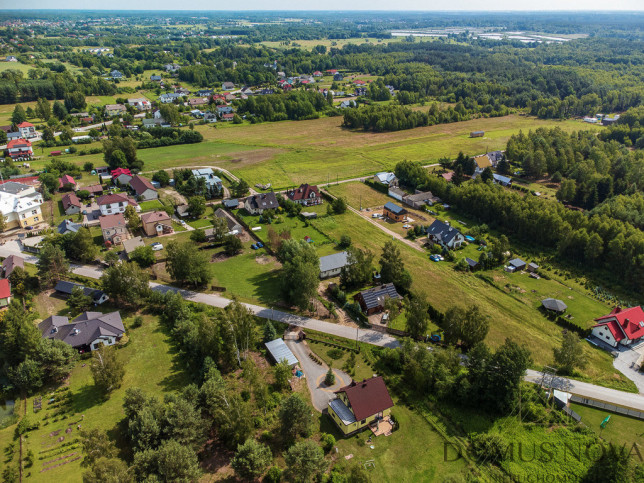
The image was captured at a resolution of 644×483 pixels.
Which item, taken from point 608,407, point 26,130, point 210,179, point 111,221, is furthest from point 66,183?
point 608,407

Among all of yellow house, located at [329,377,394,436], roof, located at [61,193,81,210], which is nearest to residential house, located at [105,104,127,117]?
roof, located at [61,193,81,210]

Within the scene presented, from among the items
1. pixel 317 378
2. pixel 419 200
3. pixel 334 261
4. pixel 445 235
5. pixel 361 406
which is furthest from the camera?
pixel 419 200

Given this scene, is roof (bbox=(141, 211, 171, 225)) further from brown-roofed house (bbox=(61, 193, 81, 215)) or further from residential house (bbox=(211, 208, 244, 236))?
brown-roofed house (bbox=(61, 193, 81, 215))

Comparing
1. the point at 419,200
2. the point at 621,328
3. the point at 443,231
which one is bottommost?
the point at 419,200

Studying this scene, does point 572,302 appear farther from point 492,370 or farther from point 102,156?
point 102,156

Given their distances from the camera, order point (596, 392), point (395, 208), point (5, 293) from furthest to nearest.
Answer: point (395, 208), point (5, 293), point (596, 392)

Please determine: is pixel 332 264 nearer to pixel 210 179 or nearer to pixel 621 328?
pixel 621 328
